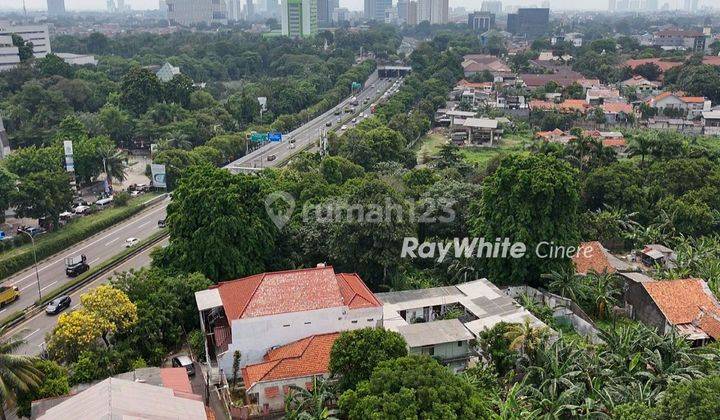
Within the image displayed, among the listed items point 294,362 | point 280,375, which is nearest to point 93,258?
point 294,362

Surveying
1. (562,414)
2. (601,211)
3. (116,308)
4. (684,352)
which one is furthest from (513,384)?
(601,211)

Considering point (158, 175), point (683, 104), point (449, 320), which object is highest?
point (683, 104)

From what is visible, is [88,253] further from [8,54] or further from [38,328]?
[8,54]

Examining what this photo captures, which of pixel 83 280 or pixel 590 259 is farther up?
pixel 590 259

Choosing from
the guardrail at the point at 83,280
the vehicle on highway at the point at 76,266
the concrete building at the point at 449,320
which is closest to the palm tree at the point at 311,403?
the concrete building at the point at 449,320

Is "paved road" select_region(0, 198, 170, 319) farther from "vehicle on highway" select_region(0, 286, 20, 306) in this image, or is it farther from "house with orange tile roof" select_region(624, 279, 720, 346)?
"house with orange tile roof" select_region(624, 279, 720, 346)

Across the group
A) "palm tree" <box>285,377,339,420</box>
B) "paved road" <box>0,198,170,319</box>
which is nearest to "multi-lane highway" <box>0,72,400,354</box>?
"paved road" <box>0,198,170,319</box>

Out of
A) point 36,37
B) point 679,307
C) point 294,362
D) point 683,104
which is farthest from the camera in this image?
point 36,37
